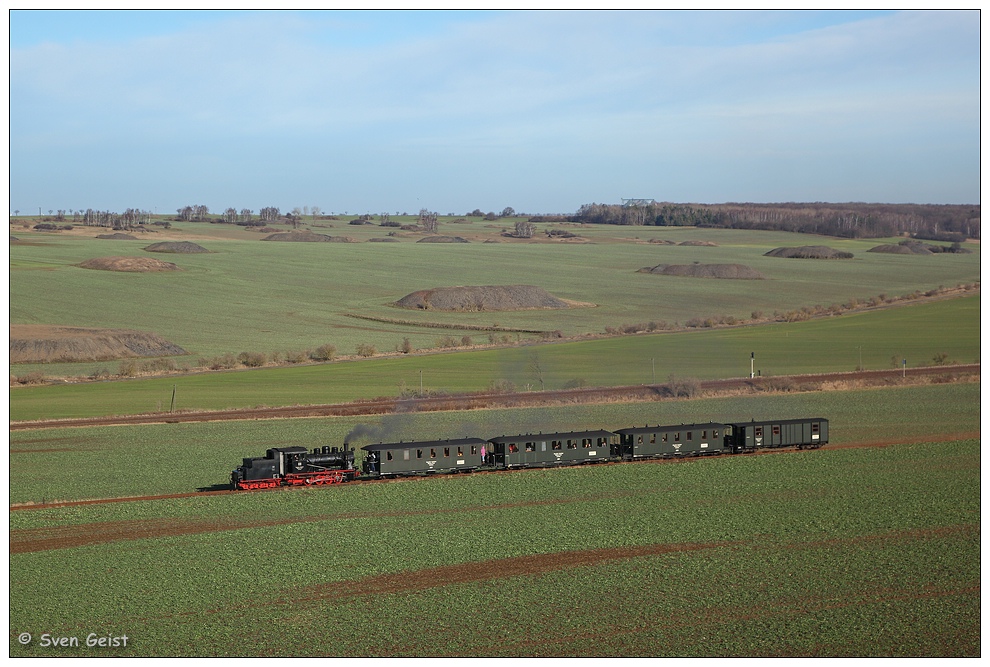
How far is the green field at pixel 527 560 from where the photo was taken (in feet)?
78.8

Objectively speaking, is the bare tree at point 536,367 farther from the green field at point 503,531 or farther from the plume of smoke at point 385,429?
the plume of smoke at point 385,429

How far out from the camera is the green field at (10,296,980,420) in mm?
68188

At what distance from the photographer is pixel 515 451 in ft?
144

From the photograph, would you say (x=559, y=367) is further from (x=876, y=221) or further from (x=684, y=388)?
(x=876, y=221)

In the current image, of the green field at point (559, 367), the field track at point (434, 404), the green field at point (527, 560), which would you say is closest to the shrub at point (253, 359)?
the green field at point (559, 367)

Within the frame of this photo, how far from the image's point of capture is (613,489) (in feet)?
131

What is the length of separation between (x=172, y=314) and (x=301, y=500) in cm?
8274

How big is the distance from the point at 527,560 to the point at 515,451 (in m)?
13.8

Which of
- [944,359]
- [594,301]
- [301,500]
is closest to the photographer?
[301,500]

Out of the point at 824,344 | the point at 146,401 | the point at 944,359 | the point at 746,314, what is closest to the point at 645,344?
the point at 824,344

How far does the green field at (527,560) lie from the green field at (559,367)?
68.3 ft

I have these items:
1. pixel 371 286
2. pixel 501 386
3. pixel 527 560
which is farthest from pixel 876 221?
pixel 527 560

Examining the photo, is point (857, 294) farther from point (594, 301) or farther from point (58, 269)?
point (58, 269)

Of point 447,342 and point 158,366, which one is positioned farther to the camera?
point 447,342
